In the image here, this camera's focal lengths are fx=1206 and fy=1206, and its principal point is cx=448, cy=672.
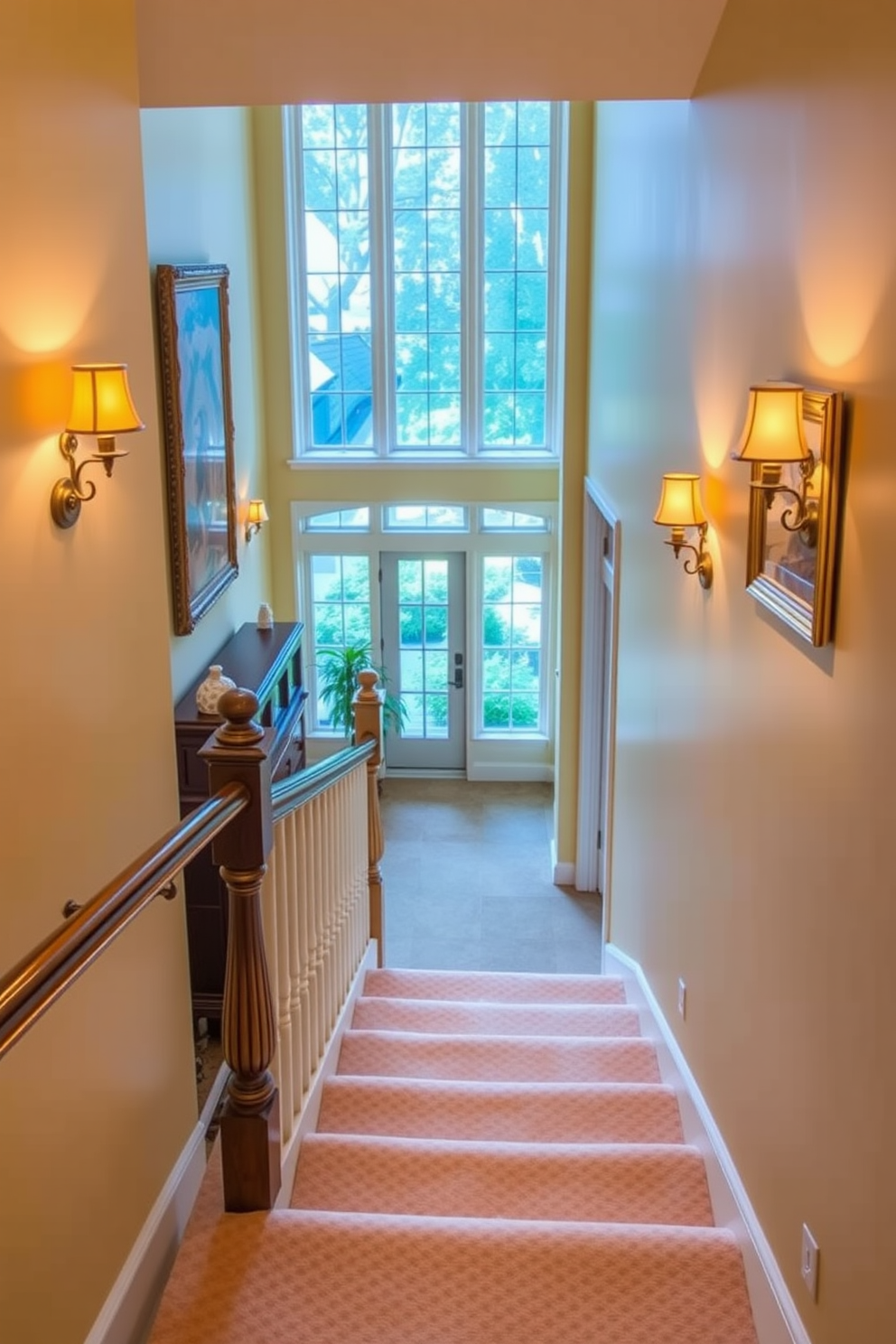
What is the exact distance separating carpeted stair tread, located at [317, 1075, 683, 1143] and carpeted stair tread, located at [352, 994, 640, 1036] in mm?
715

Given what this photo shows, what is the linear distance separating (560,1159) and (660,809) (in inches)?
64.4

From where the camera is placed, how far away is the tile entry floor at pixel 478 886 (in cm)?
700

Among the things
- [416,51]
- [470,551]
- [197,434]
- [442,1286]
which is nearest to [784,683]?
[442,1286]

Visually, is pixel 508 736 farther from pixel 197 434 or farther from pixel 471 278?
pixel 197 434

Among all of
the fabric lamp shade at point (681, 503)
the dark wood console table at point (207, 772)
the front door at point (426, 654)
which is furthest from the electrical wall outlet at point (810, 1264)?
the front door at point (426, 654)

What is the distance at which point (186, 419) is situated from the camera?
19.6ft

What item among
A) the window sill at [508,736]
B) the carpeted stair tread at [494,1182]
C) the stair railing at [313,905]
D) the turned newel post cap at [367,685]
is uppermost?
the turned newel post cap at [367,685]

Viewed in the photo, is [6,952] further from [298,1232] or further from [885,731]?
[885,731]

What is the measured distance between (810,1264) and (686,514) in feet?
6.82

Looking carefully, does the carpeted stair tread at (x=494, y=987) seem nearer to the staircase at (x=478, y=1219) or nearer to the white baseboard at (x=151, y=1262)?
the staircase at (x=478, y=1219)

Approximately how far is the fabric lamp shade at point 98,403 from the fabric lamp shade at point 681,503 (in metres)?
1.65

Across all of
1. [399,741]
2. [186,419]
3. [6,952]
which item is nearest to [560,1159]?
[6,952]

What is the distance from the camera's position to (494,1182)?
2.98m

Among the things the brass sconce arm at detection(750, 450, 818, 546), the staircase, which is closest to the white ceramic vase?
the staircase
